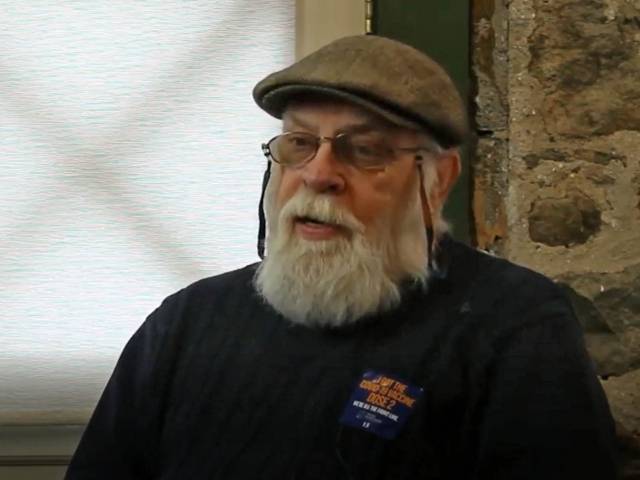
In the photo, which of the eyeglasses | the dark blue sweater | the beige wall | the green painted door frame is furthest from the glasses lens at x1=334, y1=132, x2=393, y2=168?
the beige wall

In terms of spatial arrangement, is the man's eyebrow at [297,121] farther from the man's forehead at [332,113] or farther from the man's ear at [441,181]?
the man's ear at [441,181]

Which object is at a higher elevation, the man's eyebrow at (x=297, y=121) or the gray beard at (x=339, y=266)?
the man's eyebrow at (x=297, y=121)

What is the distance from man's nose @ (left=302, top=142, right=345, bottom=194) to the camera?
5.32 feet

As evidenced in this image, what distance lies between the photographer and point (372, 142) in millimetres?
1638

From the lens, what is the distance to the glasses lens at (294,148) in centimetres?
165

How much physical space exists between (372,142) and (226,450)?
0.49 m

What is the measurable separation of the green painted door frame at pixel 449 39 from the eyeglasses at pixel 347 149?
1.01 feet

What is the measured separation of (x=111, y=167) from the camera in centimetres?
210

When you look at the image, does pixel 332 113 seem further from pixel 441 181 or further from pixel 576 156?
pixel 576 156

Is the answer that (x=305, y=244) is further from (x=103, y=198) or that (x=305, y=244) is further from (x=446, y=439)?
(x=103, y=198)

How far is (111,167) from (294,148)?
0.55 meters

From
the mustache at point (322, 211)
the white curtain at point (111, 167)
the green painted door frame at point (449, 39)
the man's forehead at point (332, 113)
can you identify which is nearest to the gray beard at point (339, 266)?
the mustache at point (322, 211)

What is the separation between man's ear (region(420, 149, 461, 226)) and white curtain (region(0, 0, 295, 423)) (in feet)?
1.53

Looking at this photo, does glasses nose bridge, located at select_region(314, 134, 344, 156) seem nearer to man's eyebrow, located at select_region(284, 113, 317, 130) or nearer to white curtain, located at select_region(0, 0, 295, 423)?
man's eyebrow, located at select_region(284, 113, 317, 130)
